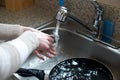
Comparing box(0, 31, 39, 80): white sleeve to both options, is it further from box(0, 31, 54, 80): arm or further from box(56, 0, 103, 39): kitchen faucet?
box(56, 0, 103, 39): kitchen faucet

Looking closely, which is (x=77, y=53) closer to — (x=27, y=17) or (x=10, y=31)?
(x=27, y=17)

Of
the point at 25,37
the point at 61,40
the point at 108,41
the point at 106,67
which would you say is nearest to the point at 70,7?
the point at 61,40

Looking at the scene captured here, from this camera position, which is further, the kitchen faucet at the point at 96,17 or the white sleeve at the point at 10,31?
the kitchen faucet at the point at 96,17

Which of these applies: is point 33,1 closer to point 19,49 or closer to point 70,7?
point 70,7

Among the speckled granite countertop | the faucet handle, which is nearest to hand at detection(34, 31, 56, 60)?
the faucet handle

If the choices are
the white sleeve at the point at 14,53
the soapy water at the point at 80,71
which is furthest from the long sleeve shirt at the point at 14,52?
the soapy water at the point at 80,71

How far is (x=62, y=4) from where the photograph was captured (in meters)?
1.22

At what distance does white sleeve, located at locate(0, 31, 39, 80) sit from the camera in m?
0.53

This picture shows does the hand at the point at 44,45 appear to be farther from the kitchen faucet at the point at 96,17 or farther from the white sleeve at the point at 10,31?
the kitchen faucet at the point at 96,17

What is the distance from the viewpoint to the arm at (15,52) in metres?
0.53

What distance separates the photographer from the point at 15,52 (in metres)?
0.58

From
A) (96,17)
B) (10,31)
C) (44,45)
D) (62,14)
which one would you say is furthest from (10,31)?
(96,17)

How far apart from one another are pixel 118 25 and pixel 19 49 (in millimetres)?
625

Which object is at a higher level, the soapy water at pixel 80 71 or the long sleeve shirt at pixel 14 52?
the long sleeve shirt at pixel 14 52
